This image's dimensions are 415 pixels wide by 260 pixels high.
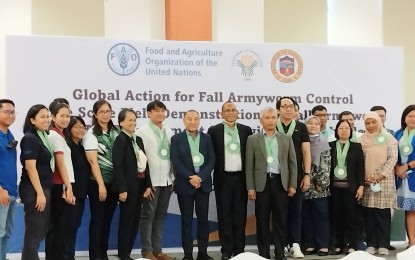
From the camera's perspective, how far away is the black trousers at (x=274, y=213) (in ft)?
16.0

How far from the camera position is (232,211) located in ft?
16.3

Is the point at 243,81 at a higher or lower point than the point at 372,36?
lower

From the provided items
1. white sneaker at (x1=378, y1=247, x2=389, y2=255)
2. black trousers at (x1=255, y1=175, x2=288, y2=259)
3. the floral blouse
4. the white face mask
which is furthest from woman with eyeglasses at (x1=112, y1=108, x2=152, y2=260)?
white sneaker at (x1=378, y1=247, x2=389, y2=255)

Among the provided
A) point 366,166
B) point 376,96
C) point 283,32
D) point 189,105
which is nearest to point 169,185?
point 189,105

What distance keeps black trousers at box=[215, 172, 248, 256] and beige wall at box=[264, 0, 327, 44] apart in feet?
13.0

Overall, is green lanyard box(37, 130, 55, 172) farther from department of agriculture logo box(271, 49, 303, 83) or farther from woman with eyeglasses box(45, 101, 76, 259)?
department of agriculture logo box(271, 49, 303, 83)

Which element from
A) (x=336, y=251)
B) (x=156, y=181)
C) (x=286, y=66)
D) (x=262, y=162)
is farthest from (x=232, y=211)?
(x=286, y=66)

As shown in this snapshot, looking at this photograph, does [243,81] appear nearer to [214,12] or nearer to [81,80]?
[81,80]

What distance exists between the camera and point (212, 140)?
199 inches

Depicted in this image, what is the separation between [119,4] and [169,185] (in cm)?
401

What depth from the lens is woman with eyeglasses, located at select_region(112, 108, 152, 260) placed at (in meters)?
4.57

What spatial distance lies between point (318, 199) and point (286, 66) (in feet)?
4.84

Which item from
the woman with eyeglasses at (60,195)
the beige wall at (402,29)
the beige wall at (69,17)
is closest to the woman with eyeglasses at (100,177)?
the woman with eyeglasses at (60,195)

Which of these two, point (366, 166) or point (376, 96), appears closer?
point (366, 166)
